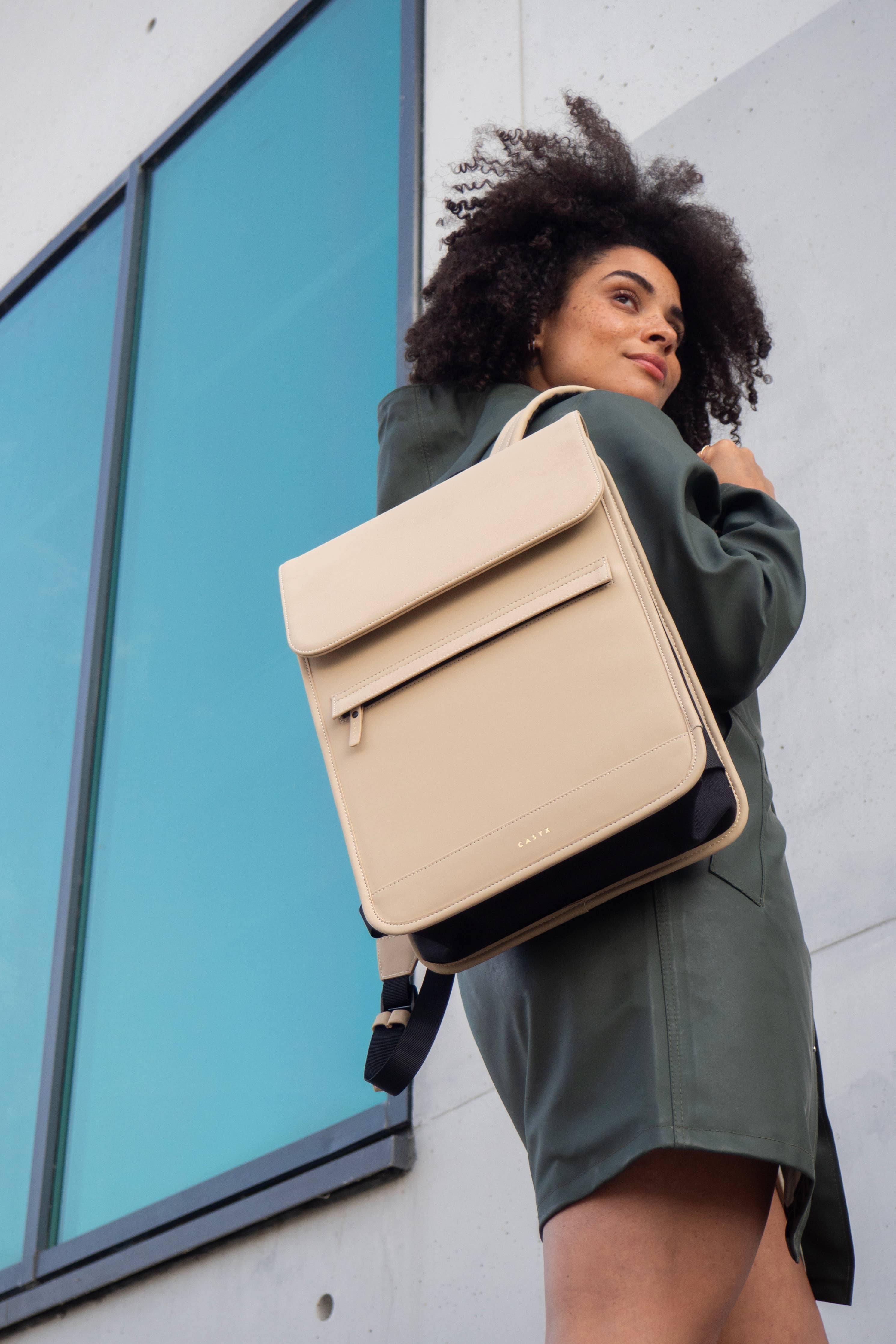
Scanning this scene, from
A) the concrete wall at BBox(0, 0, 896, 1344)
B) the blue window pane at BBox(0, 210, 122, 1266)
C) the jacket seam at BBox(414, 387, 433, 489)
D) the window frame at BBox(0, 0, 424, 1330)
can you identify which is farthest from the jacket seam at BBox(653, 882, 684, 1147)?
the blue window pane at BBox(0, 210, 122, 1266)

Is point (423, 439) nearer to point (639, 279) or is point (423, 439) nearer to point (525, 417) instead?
point (525, 417)

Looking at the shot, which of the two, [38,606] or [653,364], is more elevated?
[38,606]

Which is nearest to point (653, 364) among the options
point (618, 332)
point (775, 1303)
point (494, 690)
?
point (618, 332)

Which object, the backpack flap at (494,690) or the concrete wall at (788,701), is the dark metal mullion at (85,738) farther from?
the backpack flap at (494,690)

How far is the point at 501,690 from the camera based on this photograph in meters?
1.12

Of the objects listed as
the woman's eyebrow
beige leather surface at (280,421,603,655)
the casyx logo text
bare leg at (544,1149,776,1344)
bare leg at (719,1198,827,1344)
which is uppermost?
the woman's eyebrow

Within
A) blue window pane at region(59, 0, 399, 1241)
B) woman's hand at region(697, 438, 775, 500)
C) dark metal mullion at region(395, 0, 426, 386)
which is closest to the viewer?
woman's hand at region(697, 438, 775, 500)

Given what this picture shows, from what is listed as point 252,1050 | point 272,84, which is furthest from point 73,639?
point 272,84

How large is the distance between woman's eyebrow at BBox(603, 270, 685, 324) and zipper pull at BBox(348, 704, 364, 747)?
76 centimetres

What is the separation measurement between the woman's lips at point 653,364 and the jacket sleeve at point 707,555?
0.35 meters

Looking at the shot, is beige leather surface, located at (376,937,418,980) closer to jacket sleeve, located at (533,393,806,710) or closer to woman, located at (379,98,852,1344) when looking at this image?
woman, located at (379,98,852,1344)

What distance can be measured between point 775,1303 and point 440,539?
75 centimetres

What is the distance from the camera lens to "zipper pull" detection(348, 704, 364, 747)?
116 centimetres

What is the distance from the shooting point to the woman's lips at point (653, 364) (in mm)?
1603
